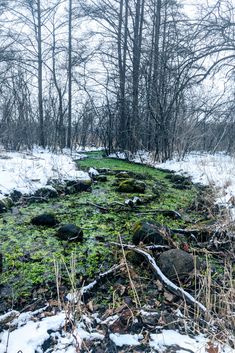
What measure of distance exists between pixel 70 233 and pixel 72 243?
→ 139 millimetres

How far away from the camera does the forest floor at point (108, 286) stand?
5.67 feet

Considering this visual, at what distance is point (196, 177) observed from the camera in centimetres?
668

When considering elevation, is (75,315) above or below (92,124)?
below

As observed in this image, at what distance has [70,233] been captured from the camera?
324cm

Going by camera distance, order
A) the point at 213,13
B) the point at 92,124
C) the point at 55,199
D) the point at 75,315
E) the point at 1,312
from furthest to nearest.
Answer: the point at 92,124, the point at 213,13, the point at 55,199, the point at 1,312, the point at 75,315

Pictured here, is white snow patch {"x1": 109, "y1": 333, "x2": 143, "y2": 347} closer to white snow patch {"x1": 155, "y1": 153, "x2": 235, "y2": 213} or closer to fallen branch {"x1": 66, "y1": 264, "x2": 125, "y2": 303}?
fallen branch {"x1": 66, "y1": 264, "x2": 125, "y2": 303}

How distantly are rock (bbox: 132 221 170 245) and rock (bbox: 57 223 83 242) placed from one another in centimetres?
59

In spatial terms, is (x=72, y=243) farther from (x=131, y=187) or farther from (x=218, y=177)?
(x=218, y=177)

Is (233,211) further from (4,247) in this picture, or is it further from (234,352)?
(4,247)

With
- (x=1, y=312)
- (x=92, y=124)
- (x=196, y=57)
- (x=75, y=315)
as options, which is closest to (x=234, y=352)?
(x=75, y=315)

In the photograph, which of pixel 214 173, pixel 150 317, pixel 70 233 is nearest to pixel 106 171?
pixel 214 173

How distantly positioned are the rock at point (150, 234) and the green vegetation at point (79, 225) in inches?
11.3

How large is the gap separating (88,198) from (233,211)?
227 centimetres

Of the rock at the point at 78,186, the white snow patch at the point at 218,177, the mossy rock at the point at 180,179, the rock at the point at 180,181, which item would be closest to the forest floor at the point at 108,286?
the white snow patch at the point at 218,177
